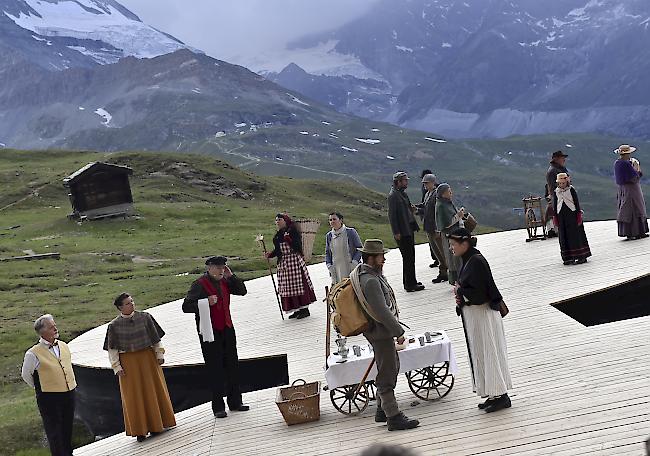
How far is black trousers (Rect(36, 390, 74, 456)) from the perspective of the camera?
36.2 feet

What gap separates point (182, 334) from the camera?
688 inches

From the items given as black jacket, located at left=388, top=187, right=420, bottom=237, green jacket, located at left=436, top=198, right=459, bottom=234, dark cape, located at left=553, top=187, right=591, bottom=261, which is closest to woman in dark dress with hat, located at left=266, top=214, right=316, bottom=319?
black jacket, located at left=388, top=187, right=420, bottom=237

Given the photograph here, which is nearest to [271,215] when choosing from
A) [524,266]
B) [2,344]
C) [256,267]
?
[256,267]

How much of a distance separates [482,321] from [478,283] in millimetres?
481

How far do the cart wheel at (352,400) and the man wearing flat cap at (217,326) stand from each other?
1663 mm

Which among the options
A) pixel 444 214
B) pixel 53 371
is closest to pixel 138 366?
pixel 53 371

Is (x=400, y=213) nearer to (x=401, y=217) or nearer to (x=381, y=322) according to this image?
(x=401, y=217)

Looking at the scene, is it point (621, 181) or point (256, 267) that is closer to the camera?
point (621, 181)

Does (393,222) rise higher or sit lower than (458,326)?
higher

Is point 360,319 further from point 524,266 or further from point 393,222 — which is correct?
point 524,266

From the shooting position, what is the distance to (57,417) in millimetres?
11117

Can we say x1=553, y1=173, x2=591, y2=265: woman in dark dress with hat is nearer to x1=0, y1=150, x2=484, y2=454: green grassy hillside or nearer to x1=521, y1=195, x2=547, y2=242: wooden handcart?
x1=521, y1=195, x2=547, y2=242: wooden handcart

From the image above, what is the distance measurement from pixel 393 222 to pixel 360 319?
7.51 meters

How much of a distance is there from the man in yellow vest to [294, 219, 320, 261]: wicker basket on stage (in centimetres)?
647
